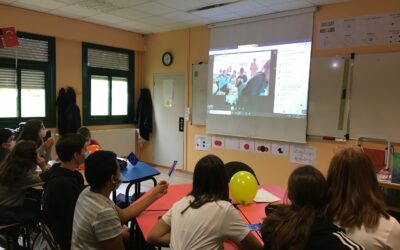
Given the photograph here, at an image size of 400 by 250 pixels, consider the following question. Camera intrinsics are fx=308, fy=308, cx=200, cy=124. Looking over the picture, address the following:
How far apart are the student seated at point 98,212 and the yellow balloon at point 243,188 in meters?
0.89

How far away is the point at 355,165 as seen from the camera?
1.54 m

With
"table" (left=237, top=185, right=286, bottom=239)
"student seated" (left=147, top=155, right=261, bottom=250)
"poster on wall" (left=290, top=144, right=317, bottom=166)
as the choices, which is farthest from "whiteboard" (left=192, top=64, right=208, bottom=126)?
"student seated" (left=147, top=155, right=261, bottom=250)

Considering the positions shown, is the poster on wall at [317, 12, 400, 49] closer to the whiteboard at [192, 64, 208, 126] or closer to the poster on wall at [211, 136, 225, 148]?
the whiteboard at [192, 64, 208, 126]

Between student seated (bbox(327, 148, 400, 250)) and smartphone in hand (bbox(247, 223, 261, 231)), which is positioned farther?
smartphone in hand (bbox(247, 223, 261, 231))

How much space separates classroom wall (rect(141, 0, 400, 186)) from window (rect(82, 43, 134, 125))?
0.47 metres

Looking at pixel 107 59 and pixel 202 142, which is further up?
pixel 107 59

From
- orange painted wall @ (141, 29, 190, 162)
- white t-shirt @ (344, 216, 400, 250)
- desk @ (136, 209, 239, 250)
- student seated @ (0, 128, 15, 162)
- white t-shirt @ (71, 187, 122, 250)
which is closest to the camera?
white t-shirt @ (344, 216, 400, 250)

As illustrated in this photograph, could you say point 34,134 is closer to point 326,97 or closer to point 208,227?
point 208,227

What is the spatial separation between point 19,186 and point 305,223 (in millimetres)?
2257

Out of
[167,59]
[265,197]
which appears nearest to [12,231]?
[265,197]

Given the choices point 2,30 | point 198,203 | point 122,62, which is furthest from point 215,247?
point 122,62

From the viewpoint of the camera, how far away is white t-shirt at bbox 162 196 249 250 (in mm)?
1479

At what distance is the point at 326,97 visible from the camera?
13.8 feet

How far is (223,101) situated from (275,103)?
3.21 feet
